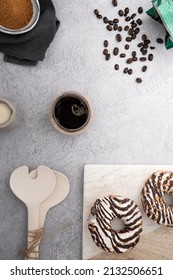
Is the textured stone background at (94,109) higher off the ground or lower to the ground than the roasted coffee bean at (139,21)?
lower

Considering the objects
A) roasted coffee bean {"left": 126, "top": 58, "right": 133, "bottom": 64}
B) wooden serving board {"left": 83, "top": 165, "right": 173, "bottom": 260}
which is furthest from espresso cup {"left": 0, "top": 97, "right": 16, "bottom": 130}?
roasted coffee bean {"left": 126, "top": 58, "right": 133, "bottom": 64}

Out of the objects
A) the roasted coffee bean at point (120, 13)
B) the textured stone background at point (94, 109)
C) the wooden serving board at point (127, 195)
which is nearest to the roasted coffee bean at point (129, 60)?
the textured stone background at point (94, 109)

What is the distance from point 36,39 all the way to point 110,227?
523 millimetres

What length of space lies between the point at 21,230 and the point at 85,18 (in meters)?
0.60

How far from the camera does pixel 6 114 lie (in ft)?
3.71

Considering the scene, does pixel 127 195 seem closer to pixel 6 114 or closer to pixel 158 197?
pixel 158 197

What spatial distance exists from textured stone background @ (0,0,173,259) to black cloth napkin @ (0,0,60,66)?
0.03 metres

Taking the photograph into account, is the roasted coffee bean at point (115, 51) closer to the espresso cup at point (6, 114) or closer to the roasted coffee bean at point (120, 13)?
the roasted coffee bean at point (120, 13)

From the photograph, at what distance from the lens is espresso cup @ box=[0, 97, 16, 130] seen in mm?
1119

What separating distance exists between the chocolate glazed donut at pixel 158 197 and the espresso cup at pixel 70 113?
0.74ft

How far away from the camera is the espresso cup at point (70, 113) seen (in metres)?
1.11

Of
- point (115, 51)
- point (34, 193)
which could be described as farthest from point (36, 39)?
point (34, 193)

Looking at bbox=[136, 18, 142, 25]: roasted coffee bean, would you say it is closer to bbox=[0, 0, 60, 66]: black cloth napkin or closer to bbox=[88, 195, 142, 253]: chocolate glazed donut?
bbox=[0, 0, 60, 66]: black cloth napkin
